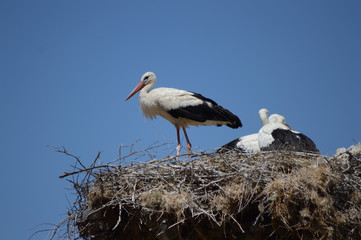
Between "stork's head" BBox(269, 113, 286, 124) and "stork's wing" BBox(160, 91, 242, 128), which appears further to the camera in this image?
"stork's head" BBox(269, 113, 286, 124)

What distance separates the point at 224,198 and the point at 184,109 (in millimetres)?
3179

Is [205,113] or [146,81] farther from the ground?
[146,81]

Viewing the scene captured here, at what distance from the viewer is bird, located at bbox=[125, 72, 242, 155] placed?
858cm

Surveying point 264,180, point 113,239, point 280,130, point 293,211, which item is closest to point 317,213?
point 293,211

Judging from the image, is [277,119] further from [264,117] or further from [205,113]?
[205,113]

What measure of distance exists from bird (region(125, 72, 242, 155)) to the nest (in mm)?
2369

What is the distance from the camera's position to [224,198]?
5.55 m

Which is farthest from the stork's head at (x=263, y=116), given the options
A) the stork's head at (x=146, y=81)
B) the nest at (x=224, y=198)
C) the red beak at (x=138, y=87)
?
the nest at (x=224, y=198)


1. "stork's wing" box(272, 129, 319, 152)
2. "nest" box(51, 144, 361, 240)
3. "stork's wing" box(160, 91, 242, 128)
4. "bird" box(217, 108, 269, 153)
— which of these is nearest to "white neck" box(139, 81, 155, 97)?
"stork's wing" box(160, 91, 242, 128)

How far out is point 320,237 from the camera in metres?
5.33

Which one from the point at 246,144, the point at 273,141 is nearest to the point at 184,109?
the point at 246,144

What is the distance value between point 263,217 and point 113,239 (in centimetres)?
171

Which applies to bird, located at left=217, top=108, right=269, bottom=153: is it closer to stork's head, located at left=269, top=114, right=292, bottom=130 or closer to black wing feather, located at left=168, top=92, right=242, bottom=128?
black wing feather, located at left=168, top=92, right=242, bottom=128

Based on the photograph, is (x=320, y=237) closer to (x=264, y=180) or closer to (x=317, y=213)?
(x=317, y=213)
